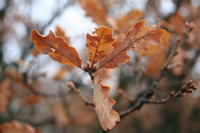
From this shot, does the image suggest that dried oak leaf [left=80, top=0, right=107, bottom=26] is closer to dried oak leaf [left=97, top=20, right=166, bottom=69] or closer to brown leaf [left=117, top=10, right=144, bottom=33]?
brown leaf [left=117, top=10, right=144, bottom=33]

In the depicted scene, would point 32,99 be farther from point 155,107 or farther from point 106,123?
point 155,107

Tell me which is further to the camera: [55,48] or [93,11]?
[93,11]

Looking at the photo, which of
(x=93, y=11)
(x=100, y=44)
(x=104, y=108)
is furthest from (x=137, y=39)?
(x=93, y=11)

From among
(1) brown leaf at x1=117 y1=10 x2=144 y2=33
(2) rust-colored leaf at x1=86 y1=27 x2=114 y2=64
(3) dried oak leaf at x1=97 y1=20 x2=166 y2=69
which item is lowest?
(3) dried oak leaf at x1=97 y1=20 x2=166 y2=69

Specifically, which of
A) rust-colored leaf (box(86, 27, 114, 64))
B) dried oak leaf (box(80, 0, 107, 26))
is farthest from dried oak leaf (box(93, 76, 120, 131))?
dried oak leaf (box(80, 0, 107, 26))

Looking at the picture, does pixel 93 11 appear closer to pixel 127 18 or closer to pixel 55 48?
pixel 127 18

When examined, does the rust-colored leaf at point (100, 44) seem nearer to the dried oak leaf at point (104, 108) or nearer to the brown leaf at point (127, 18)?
the dried oak leaf at point (104, 108)

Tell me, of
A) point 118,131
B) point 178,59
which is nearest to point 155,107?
point 118,131
